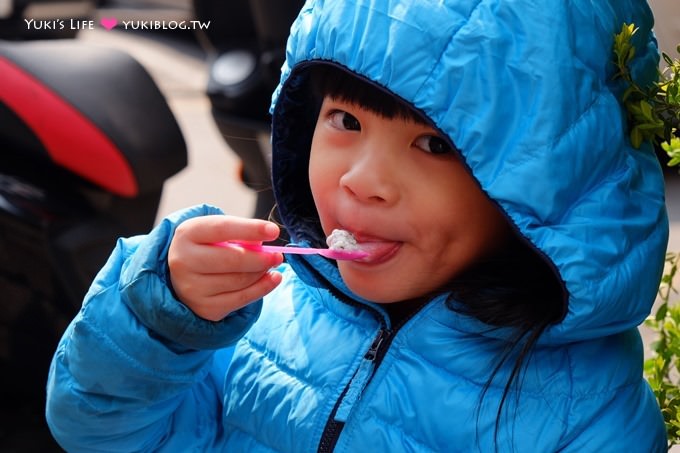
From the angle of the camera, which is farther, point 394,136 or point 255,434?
point 255,434

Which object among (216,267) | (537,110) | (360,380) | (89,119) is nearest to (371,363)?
(360,380)

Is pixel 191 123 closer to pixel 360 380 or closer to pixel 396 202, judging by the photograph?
pixel 360 380

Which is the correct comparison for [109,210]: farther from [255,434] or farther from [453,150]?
[453,150]

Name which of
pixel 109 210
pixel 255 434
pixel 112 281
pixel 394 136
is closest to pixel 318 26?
pixel 394 136

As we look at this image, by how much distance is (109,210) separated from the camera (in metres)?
2.35

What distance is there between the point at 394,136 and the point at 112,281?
1.47 ft

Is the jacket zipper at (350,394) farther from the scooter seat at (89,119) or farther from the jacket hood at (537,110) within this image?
the scooter seat at (89,119)

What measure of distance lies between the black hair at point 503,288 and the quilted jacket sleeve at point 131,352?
27 centimetres

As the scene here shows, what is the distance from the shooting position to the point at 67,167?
91.1 inches

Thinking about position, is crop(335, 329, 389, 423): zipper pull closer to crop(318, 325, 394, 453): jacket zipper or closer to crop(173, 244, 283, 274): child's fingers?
crop(318, 325, 394, 453): jacket zipper

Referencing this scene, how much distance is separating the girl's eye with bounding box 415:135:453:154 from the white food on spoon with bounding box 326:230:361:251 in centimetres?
14

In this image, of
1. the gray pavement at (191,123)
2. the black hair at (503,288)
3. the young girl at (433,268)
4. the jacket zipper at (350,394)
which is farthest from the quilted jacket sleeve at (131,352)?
the gray pavement at (191,123)

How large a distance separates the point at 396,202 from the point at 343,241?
0.28 feet

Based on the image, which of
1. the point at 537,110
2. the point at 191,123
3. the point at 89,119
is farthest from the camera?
the point at 191,123
